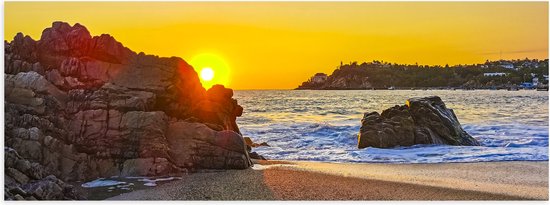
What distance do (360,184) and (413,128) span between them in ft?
20.8

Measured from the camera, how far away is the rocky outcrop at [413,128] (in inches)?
602

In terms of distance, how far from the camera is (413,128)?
1575 cm

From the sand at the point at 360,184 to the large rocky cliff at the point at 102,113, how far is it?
25.2 inches

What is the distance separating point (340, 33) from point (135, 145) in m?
4.55

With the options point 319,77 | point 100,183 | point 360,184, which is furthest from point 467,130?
point 100,183

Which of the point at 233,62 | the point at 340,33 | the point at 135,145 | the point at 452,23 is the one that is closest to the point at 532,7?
the point at 452,23

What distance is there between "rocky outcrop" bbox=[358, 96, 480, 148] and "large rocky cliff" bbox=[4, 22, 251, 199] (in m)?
5.22

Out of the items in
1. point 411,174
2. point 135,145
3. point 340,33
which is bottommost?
point 411,174

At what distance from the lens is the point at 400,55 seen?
48.8ft

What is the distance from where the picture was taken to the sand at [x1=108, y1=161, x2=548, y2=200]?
9000 mm

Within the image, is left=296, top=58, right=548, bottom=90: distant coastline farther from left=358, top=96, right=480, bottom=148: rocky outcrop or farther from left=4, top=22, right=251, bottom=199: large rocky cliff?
left=4, top=22, right=251, bottom=199: large rocky cliff

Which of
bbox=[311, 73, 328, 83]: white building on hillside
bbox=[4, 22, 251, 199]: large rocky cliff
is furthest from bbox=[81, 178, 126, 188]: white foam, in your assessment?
bbox=[311, 73, 328, 83]: white building on hillside

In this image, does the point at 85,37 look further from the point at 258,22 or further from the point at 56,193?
the point at 56,193

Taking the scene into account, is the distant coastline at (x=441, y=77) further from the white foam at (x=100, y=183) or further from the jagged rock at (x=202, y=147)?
the white foam at (x=100, y=183)
